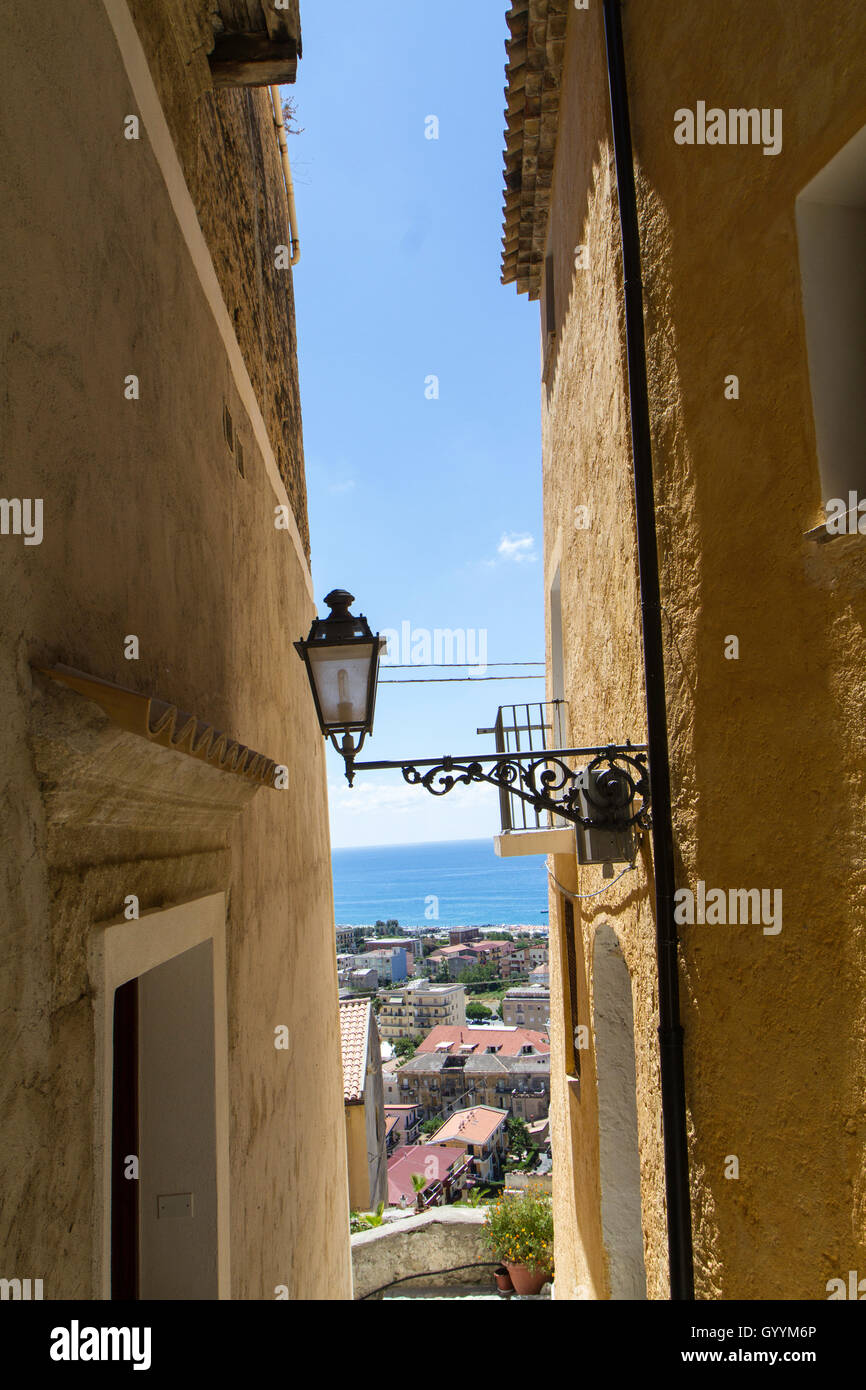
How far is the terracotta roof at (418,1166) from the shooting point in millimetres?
26094

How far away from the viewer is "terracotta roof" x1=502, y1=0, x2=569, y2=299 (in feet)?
20.6

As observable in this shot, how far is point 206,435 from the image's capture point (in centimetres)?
426

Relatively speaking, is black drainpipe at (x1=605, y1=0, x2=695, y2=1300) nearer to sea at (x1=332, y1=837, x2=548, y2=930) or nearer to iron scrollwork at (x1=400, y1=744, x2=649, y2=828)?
iron scrollwork at (x1=400, y1=744, x2=649, y2=828)

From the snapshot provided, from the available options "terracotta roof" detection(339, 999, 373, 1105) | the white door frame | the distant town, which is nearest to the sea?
the distant town

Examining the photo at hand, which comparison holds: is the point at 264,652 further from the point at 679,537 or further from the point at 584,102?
the point at 584,102

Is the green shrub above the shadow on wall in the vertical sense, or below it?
below

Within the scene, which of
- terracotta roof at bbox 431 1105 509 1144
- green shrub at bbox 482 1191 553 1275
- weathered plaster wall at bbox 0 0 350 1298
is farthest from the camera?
terracotta roof at bbox 431 1105 509 1144

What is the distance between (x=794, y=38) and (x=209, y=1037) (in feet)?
13.4

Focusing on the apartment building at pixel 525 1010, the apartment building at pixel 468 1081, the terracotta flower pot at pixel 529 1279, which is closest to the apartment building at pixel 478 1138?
the apartment building at pixel 468 1081

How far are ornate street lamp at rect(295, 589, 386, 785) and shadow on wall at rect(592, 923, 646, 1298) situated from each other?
87.3 inches

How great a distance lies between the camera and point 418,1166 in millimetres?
27500

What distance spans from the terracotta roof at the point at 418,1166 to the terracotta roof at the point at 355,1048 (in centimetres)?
939

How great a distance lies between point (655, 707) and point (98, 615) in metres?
2.20

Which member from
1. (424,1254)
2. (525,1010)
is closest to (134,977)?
(424,1254)
